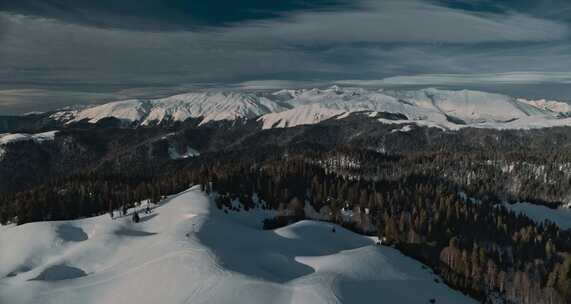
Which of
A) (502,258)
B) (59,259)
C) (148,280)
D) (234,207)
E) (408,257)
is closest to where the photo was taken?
(148,280)

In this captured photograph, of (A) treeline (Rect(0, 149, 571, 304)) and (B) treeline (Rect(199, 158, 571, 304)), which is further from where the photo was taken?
(A) treeline (Rect(0, 149, 571, 304))

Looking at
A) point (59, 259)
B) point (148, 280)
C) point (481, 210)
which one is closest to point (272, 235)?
point (148, 280)

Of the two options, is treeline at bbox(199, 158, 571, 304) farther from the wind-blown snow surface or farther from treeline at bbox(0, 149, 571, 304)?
the wind-blown snow surface

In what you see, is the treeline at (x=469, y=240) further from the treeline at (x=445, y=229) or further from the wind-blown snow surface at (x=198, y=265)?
the wind-blown snow surface at (x=198, y=265)

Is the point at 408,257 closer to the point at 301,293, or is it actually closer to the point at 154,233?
the point at 301,293

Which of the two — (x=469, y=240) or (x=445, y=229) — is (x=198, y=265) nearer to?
(x=469, y=240)

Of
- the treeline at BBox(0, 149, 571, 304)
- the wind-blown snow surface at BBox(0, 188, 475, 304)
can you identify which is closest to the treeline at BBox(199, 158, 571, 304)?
the treeline at BBox(0, 149, 571, 304)

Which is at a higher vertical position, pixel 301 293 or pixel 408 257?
pixel 301 293

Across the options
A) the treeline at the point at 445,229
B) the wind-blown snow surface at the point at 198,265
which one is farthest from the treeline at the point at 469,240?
the wind-blown snow surface at the point at 198,265
